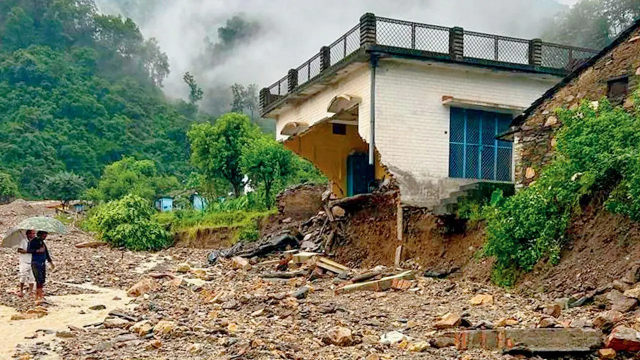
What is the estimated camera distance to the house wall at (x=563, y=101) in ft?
41.6

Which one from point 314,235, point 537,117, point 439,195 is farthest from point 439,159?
point 314,235

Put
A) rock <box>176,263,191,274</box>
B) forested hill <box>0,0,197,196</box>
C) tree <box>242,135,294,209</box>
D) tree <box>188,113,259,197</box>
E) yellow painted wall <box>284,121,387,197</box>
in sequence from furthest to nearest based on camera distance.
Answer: forested hill <box>0,0,197,196</box> → tree <box>188,113,259,197</box> → tree <box>242,135,294,209</box> → yellow painted wall <box>284,121,387,197</box> → rock <box>176,263,191,274</box>

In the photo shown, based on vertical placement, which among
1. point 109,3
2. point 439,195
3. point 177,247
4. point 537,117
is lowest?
point 177,247

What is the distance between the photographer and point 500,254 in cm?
1219

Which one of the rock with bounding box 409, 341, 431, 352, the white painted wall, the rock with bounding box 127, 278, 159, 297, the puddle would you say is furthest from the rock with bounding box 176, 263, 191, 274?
the rock with bounding box 409, 341, 431, 352

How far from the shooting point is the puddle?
32.0 ft

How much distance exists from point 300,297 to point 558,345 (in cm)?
602

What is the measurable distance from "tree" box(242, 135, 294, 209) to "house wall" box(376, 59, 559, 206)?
11.1 meters

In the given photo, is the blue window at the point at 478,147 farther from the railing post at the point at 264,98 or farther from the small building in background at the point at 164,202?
the small building in background at the point at 164,202

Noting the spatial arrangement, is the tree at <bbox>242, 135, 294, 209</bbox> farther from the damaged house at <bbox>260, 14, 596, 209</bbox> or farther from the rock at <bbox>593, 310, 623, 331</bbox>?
the rock at <bbox>593, 310, 623, 331</bbox>

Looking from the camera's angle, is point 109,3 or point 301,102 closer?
point 301,102

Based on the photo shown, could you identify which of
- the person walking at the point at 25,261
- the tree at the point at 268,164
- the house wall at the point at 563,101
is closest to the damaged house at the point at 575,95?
the house wall at the point at 563,101

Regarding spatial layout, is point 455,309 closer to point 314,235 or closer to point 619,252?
point 619,252

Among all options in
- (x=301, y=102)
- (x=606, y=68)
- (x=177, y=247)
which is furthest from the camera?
(x=177, y=247)
